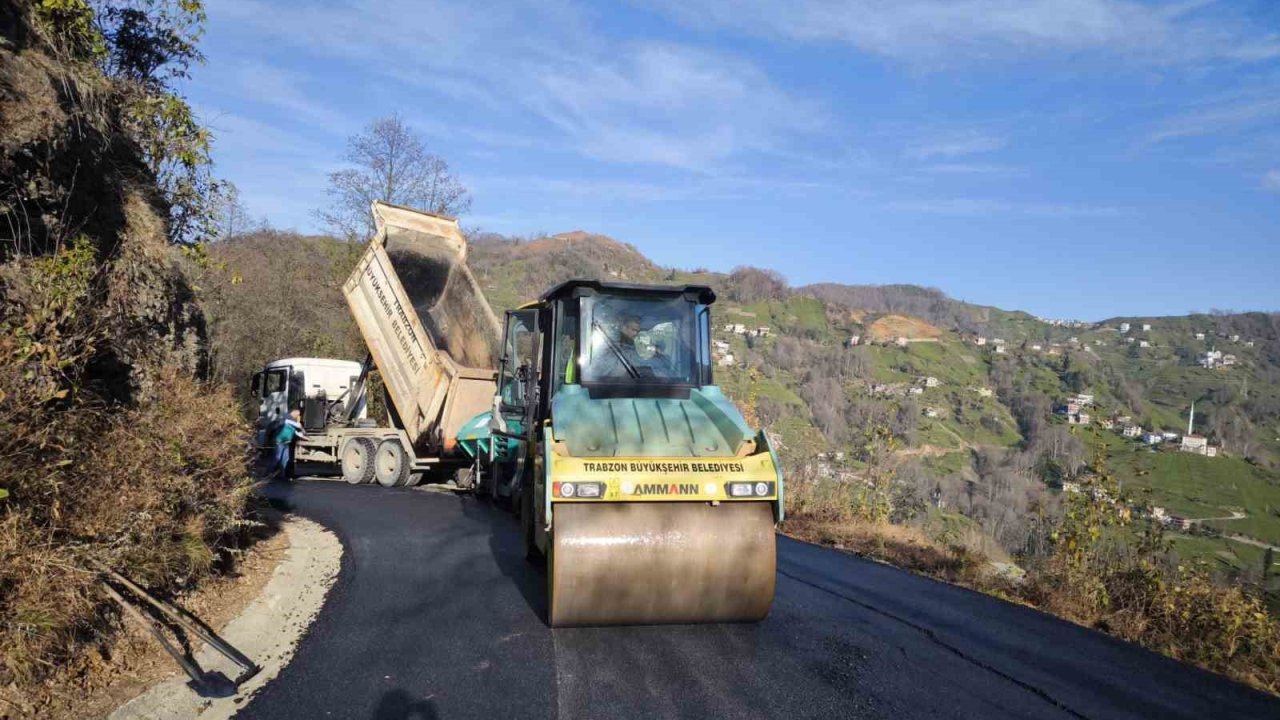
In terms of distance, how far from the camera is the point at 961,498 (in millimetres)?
26766

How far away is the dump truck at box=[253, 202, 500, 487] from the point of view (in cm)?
1237

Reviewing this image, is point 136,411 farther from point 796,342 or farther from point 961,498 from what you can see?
point 796,342

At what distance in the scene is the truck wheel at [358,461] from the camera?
1400 centimetres

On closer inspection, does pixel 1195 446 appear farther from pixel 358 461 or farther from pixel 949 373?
pixel 358 461

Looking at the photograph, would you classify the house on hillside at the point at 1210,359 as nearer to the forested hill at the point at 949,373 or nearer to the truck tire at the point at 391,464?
the forested hill at the point at 949,373

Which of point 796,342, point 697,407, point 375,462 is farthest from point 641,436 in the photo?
point 796,342

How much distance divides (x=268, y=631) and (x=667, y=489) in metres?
2.92

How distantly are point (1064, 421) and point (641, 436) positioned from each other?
3615 centimetres

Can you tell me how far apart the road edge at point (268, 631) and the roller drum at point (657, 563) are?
1821 mm

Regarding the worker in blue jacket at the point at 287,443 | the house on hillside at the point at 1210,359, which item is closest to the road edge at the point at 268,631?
the worker in blue jacket at the point at 287,443

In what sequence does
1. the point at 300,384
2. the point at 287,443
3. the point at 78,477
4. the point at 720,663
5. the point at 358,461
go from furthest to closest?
the point at 300,384, the point at 287,443, the point at 358,461, the point at 720,663, the point at 78,477

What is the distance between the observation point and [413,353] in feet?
40.9

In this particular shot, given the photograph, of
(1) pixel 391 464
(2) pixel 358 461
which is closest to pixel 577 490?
(1) pixel 391 464

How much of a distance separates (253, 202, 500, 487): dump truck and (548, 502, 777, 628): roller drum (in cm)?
717
